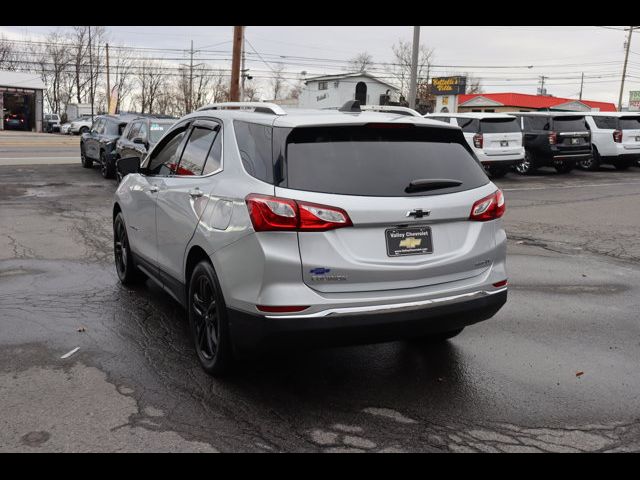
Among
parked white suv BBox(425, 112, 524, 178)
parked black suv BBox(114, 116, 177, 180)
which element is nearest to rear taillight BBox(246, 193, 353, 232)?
parked black suv BBox(114, 116, 177, 180)

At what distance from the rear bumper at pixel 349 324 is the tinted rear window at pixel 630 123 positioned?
20140 millimetres

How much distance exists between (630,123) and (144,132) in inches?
629

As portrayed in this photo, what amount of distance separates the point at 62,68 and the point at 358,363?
9403cm

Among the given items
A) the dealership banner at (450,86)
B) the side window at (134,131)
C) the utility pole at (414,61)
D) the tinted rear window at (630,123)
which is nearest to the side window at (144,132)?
the side window at (134,131)

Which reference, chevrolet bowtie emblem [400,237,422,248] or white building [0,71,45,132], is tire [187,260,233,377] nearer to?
chevrolet bowtie emblem [400,237,422,248]

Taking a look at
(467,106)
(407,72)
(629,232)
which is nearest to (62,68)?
(407,72)

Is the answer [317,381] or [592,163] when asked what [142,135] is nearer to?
[317,381]

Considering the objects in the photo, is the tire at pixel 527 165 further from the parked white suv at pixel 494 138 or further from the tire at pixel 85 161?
the tire at pixel 85 161

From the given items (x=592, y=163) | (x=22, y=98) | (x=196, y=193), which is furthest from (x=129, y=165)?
(x=22, y=98)

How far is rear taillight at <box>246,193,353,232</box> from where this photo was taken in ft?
11.8

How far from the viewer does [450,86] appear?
59344 mm

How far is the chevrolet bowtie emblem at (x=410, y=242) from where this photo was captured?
3.81m
